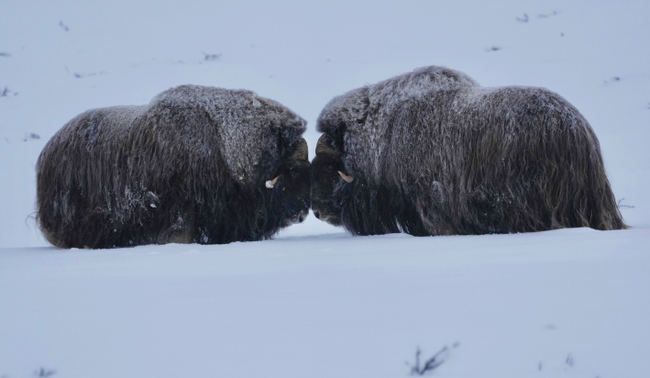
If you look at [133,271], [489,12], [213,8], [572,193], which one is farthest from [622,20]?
[133,271]

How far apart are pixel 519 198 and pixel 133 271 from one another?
1.84 meters

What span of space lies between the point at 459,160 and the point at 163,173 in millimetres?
1439

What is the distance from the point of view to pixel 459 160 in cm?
413

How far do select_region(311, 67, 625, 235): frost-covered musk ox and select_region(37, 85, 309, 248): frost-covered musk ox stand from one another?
455 mm

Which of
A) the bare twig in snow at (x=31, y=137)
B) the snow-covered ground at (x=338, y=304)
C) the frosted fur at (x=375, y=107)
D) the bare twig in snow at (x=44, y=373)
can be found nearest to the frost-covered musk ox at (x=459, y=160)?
the frosted fur at (x=375, y=107)

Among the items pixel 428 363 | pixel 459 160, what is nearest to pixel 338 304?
pixel 428 363

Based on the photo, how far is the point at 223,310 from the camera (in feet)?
8.30

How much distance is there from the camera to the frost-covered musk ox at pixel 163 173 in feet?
14.2

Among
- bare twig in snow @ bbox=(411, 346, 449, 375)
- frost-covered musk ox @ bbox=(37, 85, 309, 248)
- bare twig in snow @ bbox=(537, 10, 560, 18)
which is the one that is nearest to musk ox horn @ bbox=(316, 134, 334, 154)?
frost-covered musk ox @ bbox=(37, 85, 309, 248)

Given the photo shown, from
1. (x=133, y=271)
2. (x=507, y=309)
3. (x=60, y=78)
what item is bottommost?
(x=60, y=78)

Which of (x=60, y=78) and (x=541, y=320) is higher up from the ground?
(x=541, y=320)

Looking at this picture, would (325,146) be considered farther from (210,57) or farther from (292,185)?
(210,57)

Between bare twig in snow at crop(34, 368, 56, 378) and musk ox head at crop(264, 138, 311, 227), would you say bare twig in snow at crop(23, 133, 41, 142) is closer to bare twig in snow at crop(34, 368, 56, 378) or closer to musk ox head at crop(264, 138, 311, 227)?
musk ox head at crop(264, 138, 311, 227)

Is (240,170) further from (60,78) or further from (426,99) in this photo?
(60,78)
